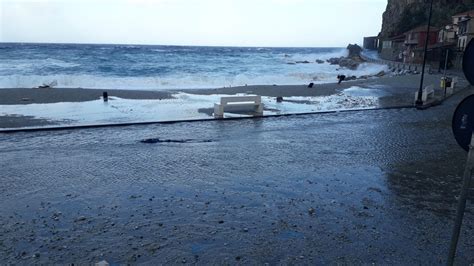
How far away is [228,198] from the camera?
6.45 m

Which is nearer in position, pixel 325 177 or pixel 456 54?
pixel 325 177

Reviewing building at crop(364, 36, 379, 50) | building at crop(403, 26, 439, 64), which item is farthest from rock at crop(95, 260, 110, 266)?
building at crop(364, 36, 379, 50)

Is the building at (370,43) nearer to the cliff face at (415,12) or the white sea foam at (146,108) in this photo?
the cliff face at (415,12)

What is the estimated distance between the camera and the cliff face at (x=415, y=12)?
242 ft

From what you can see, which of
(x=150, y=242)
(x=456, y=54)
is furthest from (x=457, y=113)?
(x=456, y=54)

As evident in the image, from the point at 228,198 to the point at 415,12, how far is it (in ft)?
298

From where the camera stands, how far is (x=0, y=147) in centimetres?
988

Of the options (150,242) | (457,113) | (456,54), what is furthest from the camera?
(456,54)

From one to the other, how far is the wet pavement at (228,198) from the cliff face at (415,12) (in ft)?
240

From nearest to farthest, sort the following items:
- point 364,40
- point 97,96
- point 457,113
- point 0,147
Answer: point 457,113 → point 0,147 → point 97,96 → point 364,40

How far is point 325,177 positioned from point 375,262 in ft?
10.5

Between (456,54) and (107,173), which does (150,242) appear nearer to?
(107,173)

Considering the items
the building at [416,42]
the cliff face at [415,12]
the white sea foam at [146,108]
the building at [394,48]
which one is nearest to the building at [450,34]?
the building at [416,42]

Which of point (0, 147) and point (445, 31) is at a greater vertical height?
point (445, 31)
